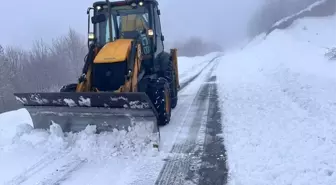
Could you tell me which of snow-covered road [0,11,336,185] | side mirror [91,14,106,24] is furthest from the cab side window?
snow-covered road [0,11,336,185]

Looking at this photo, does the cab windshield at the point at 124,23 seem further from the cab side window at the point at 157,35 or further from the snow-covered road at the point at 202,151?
the snow-covered road at the point at 202,151

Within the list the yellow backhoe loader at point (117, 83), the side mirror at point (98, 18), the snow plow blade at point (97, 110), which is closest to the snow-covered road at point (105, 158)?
the snow plow blade at point (97, 110)

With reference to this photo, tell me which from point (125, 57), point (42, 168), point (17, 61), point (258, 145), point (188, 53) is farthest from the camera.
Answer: point (188, 53)

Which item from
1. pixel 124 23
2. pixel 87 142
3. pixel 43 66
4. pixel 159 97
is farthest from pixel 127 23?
pixel 43 66

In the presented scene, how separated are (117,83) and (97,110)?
3.28 ft

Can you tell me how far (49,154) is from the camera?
5199 millimetres

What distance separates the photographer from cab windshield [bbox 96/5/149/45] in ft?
24.5

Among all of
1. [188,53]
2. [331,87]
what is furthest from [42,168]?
[188,53]

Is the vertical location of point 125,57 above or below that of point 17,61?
above

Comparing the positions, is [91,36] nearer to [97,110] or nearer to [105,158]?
[97,110]

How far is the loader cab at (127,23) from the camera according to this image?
741 centimetres

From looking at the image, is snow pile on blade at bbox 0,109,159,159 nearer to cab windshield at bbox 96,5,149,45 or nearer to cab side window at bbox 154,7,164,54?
cab windshield at bbox 96,5,149,45

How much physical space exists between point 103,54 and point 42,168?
260 cm

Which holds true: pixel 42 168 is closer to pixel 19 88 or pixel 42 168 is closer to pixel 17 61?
pixel 19 88
